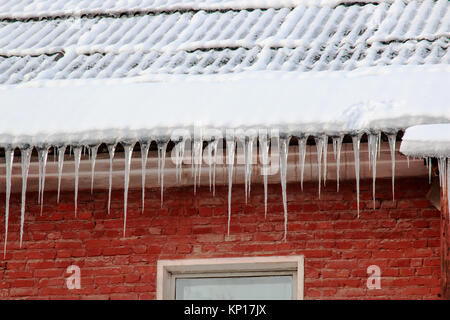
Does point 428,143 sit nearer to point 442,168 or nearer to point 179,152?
point 442,168

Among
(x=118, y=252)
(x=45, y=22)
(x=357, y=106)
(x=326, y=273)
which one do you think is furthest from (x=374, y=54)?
(x=45, y=22)

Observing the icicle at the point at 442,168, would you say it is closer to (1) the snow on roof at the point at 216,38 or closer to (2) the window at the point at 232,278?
(1) the snow on roof at the point at 216,38

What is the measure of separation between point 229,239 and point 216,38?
54.7 inches

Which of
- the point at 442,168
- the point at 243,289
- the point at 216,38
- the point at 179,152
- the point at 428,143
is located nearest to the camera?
the point at 428,143

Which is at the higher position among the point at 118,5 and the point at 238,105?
the point at 118,5

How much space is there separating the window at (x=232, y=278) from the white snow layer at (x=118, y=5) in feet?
6.74

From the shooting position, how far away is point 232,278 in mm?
5996

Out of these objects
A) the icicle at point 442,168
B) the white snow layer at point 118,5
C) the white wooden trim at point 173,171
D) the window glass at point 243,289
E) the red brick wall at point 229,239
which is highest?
the white snow layer at point 118,5

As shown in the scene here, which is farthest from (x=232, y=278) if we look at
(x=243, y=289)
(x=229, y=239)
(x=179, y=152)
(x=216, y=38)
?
(x=216, y=38)

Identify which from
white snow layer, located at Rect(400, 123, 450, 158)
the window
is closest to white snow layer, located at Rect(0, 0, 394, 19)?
the window

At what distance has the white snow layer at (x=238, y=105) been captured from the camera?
4.91m

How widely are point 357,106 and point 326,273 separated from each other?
4.34 ft

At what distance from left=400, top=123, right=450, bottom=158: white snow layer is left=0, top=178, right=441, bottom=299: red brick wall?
1.29 meters

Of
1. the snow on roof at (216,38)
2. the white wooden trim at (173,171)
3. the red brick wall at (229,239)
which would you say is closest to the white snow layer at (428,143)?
the white wooden trim at (173,171)
